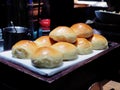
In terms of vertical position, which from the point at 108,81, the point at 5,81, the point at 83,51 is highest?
the point at 83,51

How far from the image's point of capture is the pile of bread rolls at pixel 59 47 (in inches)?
38.1

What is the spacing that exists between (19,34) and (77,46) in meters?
0.44

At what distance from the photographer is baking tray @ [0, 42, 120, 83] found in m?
0.92

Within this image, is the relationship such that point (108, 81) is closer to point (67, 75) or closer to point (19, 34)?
point (67, 75)

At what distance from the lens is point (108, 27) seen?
6.46 feet

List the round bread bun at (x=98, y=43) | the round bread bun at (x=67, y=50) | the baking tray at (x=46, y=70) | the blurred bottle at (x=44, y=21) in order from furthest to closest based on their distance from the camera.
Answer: the blurred bottle at (x=44, y=21), the round bread bun at (x=98, y=43), the round bread bun at (x=67, y=50), the baking tray at (x=46, y=70)

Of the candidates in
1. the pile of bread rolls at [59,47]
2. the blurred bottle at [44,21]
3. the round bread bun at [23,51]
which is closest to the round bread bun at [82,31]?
the pile of bread rolls at [59,47]

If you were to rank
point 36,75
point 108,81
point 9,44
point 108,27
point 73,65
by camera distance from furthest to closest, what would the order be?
point 108,27 < point 9,44 < point 108,81 < point 73,65 < point 36,75

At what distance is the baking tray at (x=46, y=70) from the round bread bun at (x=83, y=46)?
3cm

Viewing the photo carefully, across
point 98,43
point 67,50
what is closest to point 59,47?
point 67,50

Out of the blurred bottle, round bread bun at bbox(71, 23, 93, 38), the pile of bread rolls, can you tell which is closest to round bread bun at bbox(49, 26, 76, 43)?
the pile of bread rolls

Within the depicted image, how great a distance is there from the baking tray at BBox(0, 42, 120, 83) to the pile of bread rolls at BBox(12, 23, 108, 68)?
0.02 m

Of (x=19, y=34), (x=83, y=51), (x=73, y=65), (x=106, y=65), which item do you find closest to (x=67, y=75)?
(x=73, y=65)

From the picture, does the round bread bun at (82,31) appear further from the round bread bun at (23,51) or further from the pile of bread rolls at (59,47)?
the round bread bun at (23,51)
